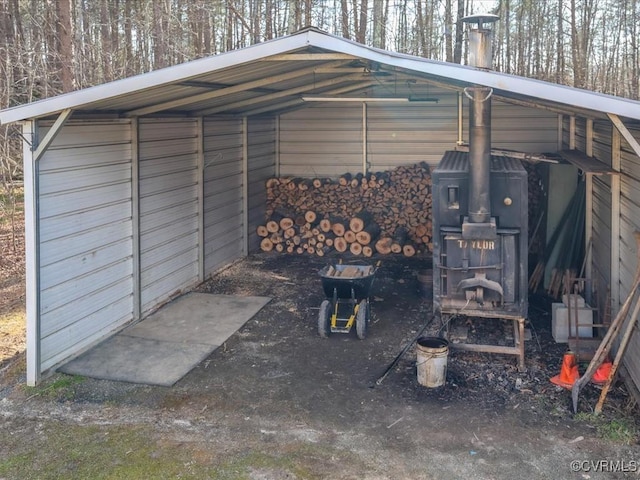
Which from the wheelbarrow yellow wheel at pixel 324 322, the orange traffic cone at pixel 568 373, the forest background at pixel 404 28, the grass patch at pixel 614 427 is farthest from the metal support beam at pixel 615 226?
the forest background at pixel 404 28

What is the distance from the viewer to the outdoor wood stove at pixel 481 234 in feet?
16.7

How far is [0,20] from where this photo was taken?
11.9 m

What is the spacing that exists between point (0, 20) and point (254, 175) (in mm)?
6153

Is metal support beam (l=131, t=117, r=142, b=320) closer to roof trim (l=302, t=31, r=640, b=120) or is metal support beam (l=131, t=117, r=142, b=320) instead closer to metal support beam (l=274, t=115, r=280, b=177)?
roof trim (l=302, t=31, r=640, b=120)

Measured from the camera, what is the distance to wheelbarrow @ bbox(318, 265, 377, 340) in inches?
244

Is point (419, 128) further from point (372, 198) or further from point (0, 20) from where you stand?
point (0, 20)

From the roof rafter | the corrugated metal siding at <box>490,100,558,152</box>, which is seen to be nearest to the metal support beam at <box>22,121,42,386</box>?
the roof rafter

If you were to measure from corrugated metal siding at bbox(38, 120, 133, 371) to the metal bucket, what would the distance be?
3032mm

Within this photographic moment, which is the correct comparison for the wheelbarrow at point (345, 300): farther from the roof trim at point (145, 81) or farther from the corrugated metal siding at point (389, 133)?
the corrugated metal siding at point (389, 133)

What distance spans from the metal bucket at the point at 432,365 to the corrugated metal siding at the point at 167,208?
328 cm

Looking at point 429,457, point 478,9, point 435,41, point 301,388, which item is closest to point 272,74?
point 301,388

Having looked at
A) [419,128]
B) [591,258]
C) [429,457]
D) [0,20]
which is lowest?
[429,457]

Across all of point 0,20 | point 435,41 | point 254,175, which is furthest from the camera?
point 435,41

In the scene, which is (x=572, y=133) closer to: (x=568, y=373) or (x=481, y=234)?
(x=481, y=234)
